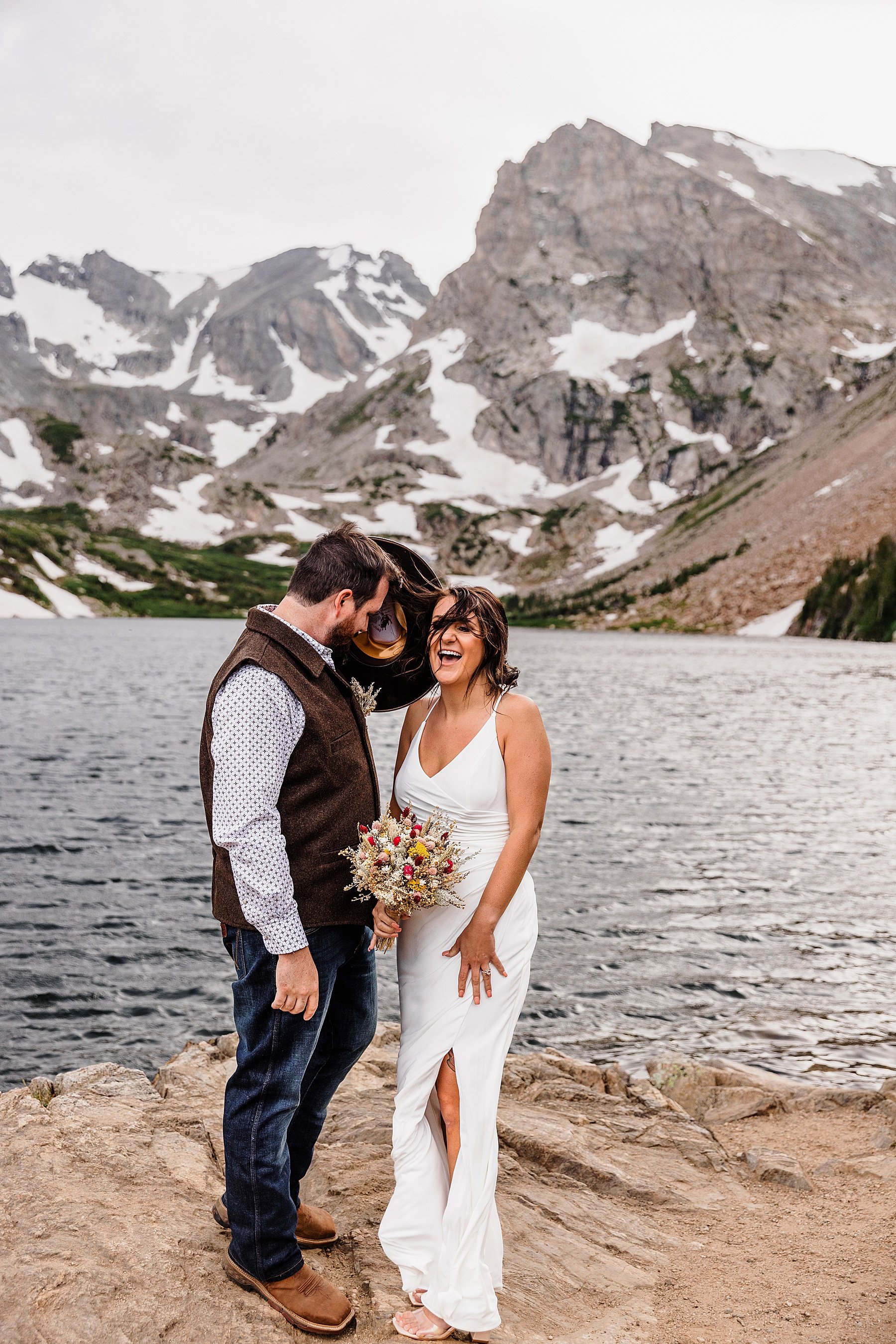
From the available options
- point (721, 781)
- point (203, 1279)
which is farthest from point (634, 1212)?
point (721, 781)

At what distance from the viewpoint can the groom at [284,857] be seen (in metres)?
4.52

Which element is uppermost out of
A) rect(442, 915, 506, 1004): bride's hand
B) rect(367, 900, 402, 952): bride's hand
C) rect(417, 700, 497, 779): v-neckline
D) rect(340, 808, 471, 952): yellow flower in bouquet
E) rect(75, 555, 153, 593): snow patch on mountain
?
rect(75, 555, 153, 593): snow patch on mountain

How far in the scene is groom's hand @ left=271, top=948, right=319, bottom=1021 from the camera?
4.62m

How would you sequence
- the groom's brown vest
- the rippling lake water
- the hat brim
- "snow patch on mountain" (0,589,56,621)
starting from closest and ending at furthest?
1. the groom's brown vest
2. the hat brim
3. the rippling lake water
4. "snow patch on mountain" (0,589,56,621)

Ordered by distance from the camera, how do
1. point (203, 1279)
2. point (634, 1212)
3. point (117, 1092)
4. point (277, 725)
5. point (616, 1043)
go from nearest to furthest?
point (277, 725) < point (203, 1279) < point (634, 1212) < point (117, 1092) < point (616, 1043)

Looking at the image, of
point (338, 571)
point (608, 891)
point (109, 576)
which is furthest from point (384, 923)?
point (109, 576)

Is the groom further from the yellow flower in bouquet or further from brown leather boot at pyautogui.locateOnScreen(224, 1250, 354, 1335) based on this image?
the yellow flower in bouquet

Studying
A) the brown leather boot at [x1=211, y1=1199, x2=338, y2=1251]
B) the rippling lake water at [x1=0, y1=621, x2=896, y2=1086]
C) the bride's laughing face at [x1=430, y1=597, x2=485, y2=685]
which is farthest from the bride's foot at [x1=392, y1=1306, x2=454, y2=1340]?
the rippling lake water at [x1=0, y1=621, x2=896, y2=1086]

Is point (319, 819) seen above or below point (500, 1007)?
above

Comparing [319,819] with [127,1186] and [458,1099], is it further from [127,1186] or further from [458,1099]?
[127,1186]

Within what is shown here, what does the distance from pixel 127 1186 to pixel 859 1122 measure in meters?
7.37

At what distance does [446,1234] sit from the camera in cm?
515

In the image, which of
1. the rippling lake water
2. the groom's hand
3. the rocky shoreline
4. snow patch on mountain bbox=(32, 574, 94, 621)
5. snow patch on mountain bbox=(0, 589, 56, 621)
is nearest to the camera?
the groom's hand

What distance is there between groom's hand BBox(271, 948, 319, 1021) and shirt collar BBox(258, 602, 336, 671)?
1.46m
